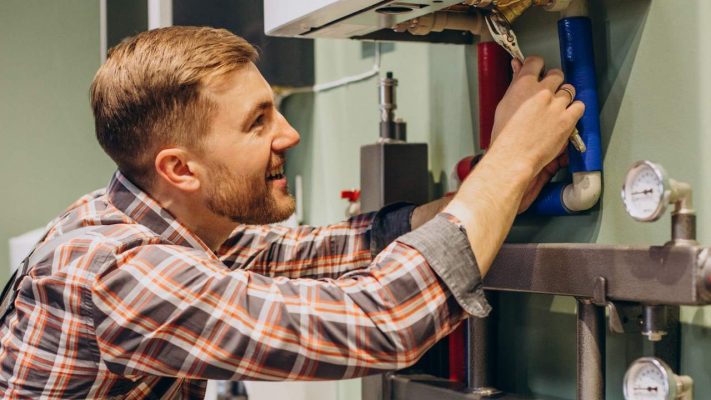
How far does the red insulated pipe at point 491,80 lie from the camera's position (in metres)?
1.20

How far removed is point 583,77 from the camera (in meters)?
1.06

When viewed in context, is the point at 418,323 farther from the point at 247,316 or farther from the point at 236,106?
the point at 236,106

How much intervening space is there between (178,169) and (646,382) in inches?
23.7

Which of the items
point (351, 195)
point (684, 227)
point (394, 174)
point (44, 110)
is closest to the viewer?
point (684, 227)

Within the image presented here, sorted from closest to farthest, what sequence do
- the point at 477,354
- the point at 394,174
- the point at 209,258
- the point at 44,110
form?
the point at 209,258, the point at 477,354, the point at 394,174, the point at 44,110

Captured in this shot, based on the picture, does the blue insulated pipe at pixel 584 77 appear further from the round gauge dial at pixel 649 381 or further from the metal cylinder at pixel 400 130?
the metal cylinder at pixel 400 130

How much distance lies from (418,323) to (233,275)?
206 millimetres

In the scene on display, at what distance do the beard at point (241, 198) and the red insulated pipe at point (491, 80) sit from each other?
0.29 metres

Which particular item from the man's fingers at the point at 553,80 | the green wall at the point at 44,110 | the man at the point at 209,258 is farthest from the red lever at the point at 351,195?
the green wall at the point at 44,110

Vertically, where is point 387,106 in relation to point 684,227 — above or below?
above

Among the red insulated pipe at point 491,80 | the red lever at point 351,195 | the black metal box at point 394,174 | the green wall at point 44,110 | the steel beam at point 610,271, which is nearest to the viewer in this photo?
the steel beam at point 610,271

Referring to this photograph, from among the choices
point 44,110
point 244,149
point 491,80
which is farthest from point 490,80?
point 44,110

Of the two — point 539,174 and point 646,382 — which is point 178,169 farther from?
point 646,382

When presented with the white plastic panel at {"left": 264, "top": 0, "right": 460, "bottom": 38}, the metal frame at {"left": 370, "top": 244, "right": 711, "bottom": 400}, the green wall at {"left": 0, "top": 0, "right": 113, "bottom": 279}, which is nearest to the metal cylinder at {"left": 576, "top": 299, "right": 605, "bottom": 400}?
the metal frame at {"left": 370, "top": 244, "right": 711, "bottom": 400}
